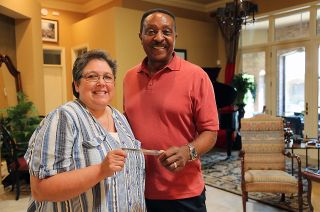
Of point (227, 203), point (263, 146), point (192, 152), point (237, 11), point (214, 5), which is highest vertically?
point (214, 5)

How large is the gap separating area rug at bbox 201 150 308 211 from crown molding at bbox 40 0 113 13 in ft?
14.5

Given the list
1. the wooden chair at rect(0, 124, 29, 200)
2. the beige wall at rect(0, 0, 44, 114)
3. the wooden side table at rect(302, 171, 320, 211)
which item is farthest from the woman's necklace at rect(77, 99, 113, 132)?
the beige wall at rect(0, 0, 44, 114)

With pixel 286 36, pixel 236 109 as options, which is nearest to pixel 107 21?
pixel 236 109

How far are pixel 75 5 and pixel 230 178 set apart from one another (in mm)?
5873

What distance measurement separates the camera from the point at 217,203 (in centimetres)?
357

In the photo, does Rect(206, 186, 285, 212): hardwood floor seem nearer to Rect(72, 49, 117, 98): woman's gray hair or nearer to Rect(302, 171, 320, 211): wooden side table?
Rect(302, 171, 320, 211): wooden side table

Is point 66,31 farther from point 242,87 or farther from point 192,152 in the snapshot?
point 192,152

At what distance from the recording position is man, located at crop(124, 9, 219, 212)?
1337 millimetres

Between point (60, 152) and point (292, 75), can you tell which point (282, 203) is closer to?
point (60, 152)

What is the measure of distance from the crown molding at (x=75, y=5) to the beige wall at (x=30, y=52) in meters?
1.87

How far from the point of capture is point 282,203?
11.5 ft

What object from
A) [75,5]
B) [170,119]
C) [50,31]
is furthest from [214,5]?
[170,119]

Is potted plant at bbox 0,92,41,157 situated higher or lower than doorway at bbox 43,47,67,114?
lower

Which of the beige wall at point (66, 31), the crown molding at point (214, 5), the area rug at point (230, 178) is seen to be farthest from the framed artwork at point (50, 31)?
the area rug at point (230, 178)
